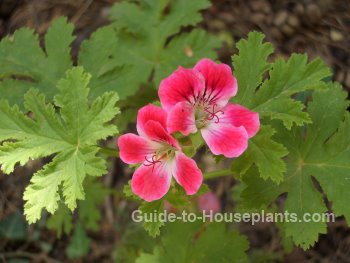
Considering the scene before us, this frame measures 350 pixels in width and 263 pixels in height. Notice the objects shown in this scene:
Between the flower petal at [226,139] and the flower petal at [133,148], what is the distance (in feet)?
0.59

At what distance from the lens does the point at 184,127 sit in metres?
1.55

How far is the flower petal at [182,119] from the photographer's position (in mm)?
1513

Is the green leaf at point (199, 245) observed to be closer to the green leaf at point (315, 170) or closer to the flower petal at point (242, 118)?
the green leaf at point (315, 170)

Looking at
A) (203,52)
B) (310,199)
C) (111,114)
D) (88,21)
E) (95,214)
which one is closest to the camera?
(111,114)

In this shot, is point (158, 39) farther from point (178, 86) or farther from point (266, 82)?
point (178, 86)

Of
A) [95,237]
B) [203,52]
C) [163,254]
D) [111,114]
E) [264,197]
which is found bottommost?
[95,237]

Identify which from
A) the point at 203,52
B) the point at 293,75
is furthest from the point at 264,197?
the point at 203,52

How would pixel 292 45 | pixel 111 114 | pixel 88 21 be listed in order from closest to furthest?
pixel 111 114
pixel 292 45
pixel 88 21

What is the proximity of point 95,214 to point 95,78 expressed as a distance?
87cm

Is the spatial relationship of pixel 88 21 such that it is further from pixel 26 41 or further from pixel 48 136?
pixel 48 136

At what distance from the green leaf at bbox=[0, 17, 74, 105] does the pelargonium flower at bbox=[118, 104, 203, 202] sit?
75 cm

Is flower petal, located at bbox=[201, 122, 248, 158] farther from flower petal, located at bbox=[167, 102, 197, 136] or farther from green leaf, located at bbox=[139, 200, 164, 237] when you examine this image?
green leaf, located at bbox=[139, 200, 164, 237]

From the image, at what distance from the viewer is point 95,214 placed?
273 centimetres

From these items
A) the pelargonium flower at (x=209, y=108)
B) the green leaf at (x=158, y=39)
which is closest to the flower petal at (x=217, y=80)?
the pelargonium flower at (x=209, y=108)
